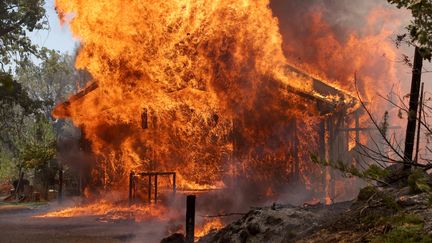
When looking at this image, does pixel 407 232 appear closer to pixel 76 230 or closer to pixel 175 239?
pixel 175 239

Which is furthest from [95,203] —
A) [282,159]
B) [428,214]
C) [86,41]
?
[428,214]

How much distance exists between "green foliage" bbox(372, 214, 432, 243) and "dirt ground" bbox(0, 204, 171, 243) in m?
7.74

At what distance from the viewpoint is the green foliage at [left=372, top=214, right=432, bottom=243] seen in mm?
4816

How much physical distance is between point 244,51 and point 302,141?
3918 mm

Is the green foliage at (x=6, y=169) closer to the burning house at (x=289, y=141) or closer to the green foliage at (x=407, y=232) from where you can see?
the burning house at (x=289, y=141)

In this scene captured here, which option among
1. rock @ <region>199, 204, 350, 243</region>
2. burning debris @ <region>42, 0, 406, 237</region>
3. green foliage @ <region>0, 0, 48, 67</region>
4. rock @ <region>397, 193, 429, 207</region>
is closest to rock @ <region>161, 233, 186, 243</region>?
rock @ <region>199, 204, 350, 243</region>

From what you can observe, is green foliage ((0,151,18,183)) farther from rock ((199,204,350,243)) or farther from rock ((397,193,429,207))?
rock ((397,193,429,207))

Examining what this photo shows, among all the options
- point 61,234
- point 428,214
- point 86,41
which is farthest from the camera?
point 86,41

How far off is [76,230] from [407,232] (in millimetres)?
11333

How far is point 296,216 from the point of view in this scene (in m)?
8.22

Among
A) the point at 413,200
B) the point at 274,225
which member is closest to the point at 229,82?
the point at 274,225

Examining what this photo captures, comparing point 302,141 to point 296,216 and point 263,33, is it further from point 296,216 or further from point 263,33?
point 296,216

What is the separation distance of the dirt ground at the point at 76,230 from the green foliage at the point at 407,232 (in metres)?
7.74

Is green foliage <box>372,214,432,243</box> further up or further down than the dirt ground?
further up
